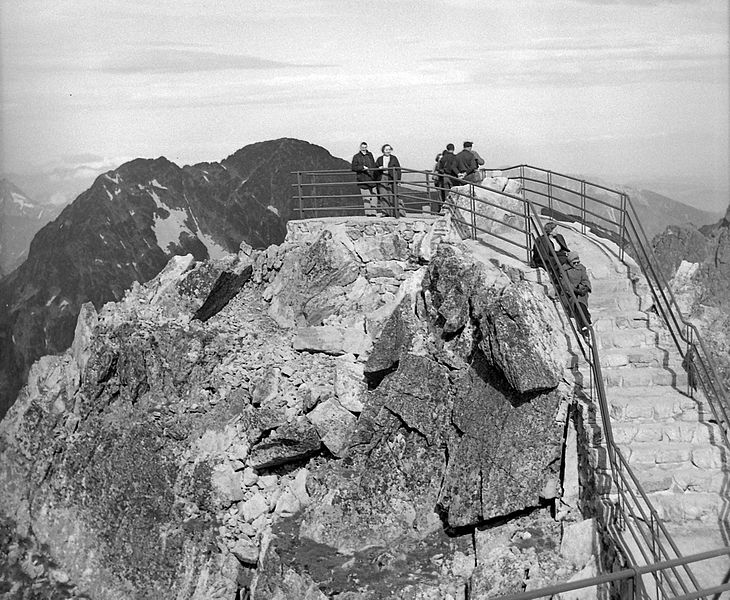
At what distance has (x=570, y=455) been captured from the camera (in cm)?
1124

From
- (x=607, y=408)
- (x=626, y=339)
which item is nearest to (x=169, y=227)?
(x=626, y=339)

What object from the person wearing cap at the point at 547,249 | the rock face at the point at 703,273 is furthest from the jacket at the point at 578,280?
the rock face at the point at 703,273

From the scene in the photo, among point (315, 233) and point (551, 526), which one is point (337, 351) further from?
point (551, 526)

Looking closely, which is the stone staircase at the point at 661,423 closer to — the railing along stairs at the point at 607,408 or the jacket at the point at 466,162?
the railing along stairs at the point at 607,408

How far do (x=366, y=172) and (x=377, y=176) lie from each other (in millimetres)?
308

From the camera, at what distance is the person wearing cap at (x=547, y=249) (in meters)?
12.1

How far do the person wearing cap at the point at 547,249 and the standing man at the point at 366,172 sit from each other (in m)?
3.49

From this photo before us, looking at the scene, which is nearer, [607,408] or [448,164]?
[607,408]

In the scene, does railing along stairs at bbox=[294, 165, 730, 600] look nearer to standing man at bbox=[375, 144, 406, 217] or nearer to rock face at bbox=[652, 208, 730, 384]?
standing man at bbox=[375, 144, 406, 217]

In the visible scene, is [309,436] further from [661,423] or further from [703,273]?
[703,273]

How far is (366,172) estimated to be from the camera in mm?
15547

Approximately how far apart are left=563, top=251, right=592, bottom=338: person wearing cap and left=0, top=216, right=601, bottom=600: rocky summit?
35 cm

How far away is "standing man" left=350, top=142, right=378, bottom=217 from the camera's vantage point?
607 inches

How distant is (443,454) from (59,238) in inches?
705
